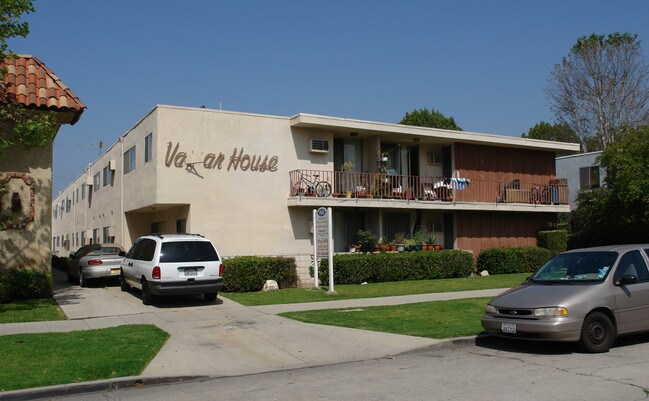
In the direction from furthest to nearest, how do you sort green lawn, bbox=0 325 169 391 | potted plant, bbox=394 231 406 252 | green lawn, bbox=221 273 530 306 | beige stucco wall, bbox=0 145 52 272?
potted plant, bbox=394 231 406 252, green lawn, bbox=221 273 530 306, beige stucco wall, bbox=0 145 52 272, green lawn, bbox=0 325 169 391

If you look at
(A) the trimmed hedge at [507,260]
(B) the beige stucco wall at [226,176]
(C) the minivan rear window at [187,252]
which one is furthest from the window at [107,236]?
(A) the trimmed hedge at [507,260]

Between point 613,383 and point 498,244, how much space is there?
68.1ft

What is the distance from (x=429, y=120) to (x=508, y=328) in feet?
153

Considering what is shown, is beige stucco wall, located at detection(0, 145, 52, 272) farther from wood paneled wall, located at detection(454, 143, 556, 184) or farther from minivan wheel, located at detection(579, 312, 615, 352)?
wood paneled wall, located at detection(454, 143, 556, 184)

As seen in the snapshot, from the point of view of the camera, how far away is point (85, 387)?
759 centimetres

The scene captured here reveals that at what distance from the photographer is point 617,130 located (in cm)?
4028

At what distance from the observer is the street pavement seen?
28.3 ft

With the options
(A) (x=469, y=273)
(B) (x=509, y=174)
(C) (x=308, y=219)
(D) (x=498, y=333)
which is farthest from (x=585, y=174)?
(D) (x=498, y=333)

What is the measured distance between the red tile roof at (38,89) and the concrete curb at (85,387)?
940 cm

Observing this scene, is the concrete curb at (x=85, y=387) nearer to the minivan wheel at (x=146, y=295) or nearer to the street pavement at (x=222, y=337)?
the street pavement at (x=222, y=337)

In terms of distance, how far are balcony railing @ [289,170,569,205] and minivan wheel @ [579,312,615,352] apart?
13.8m

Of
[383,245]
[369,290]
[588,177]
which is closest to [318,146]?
[383,245]

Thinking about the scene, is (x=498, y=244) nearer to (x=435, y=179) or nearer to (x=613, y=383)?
(x=435, y=179)

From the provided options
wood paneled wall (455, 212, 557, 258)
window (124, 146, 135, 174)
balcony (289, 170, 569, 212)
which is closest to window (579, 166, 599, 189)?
balcony (289, 170, 569, 212)
